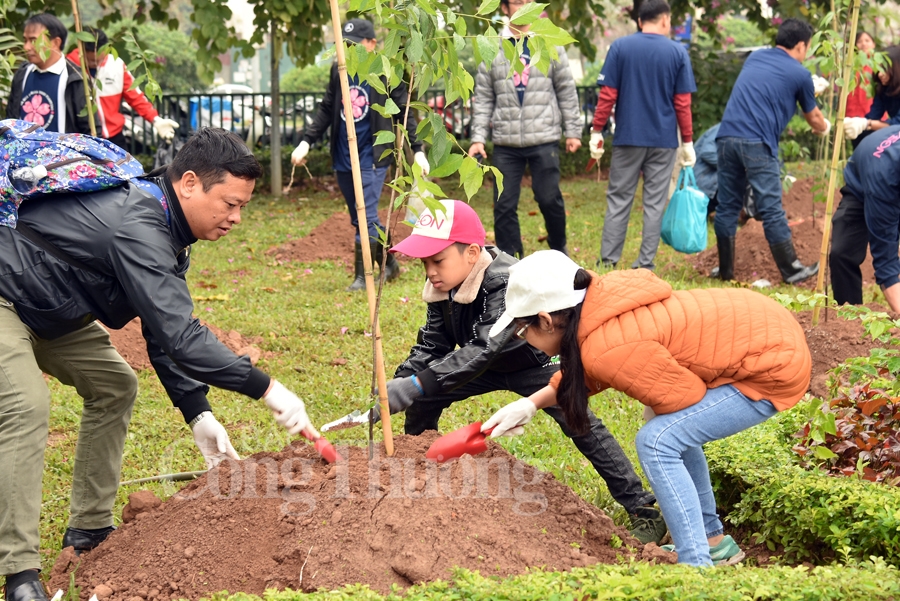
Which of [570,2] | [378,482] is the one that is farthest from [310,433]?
[570,2]

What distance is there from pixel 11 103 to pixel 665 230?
16.6 feet

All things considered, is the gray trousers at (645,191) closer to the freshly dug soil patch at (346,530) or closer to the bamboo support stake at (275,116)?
the freshly dug soil patch at (346,530)

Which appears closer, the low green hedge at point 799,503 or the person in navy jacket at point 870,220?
the low green hedge at point 799,503

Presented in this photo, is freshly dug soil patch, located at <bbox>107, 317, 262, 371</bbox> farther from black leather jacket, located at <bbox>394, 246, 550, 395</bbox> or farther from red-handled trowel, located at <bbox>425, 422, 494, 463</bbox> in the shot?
red-handled trowel, located at <bbox>425, 422, 494, 463</bbox>

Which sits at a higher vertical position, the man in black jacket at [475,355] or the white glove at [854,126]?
the white glove at [854,126]

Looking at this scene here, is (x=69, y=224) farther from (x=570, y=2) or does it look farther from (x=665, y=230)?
(x=570, y=2)

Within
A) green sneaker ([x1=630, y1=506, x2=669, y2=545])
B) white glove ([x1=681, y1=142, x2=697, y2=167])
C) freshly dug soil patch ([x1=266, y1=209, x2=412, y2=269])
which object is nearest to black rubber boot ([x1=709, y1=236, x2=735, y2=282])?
white glove ([x1=681, y1=142, x2=697, y2=167])

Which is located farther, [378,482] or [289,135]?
[289,135]

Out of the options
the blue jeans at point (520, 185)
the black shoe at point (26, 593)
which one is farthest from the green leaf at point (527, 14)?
the blue jeans at point (520, 185)

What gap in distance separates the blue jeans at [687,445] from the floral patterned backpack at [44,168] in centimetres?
193

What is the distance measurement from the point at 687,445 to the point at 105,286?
196 cm

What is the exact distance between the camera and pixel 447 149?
311cm

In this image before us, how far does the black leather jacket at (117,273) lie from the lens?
9.80 feet

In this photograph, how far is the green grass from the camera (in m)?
4.42
